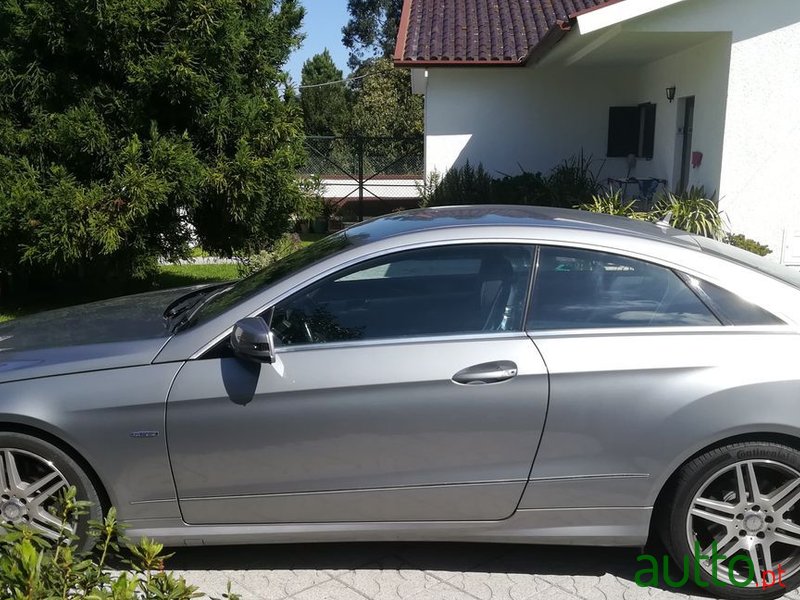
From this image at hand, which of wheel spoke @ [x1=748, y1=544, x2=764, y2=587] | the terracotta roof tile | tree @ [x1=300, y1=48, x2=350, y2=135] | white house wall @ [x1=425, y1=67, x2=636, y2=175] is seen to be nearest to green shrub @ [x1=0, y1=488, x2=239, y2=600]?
wheel spoke @ [x1=748, y1=544, x2=764, y2=587]

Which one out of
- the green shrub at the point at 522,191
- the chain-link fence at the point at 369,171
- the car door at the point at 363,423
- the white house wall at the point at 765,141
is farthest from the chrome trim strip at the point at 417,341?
the chain-link fence at the point at 369,171

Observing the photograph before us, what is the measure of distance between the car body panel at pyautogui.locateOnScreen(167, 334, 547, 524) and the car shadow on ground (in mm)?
434

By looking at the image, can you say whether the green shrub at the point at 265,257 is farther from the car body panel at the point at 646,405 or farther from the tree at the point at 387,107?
the tree at the point at 387,107

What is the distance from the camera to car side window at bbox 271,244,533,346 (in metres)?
3.42

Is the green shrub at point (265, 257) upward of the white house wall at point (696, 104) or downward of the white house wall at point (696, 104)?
downward

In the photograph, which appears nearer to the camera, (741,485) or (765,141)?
(741,485)

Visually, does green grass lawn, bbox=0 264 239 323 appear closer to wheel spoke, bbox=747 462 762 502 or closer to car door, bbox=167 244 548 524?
car door, bbox=167 244 548 524

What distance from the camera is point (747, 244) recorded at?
29.5ft

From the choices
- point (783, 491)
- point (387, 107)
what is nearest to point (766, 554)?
point (783, 491)

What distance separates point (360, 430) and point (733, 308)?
5.46 feet

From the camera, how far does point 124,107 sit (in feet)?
24.8

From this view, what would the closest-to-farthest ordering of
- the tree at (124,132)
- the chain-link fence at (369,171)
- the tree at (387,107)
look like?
the tree at (124,132) < the chain-link fence at (369,171) < the tree at (387,107)

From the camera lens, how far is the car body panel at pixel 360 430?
327cm

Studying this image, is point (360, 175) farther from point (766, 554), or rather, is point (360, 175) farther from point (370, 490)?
point (766, 554)
